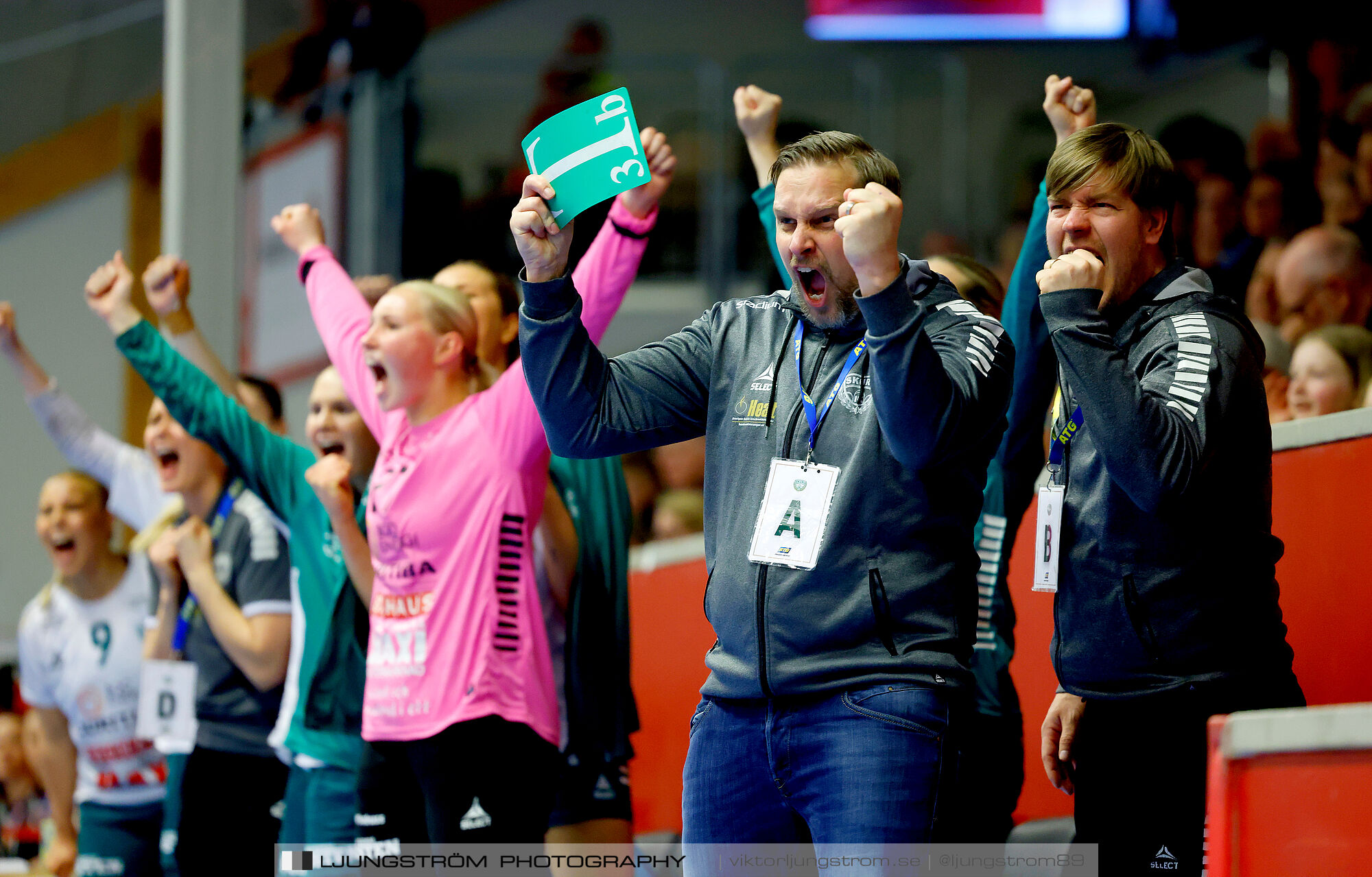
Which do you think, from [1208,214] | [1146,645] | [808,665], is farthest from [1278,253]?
[808,665]

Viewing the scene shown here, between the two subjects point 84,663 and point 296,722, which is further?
point 84,663

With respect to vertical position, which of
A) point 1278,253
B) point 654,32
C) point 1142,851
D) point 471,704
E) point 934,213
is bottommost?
point 1142,851

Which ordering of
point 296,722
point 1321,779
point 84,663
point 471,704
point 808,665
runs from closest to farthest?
Answer: point 1321,779
point 808,665
point 471,704
point 296,722
point 84,663

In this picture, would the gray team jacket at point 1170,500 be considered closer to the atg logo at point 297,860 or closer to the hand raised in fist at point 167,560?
the atg logo at point 297,860

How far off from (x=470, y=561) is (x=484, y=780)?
43 centimetres

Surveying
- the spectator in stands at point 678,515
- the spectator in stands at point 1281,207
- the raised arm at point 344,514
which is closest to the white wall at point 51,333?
the spectator in stands at point 678,515

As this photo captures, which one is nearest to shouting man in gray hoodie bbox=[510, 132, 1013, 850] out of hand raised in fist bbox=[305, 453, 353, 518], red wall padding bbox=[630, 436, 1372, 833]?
red wall padding bbox=[630, 436, 1372, 833]

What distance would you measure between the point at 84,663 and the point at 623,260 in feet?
8.60

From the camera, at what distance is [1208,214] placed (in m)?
5.75

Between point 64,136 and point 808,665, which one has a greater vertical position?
point 64,136

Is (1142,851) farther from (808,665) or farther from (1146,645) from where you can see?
(808,665)

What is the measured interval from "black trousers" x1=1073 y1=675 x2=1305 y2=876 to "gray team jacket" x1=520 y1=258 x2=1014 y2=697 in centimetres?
30

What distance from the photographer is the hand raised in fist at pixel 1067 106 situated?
9.31 feet

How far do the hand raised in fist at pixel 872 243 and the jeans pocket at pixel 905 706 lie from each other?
0.53 meters
